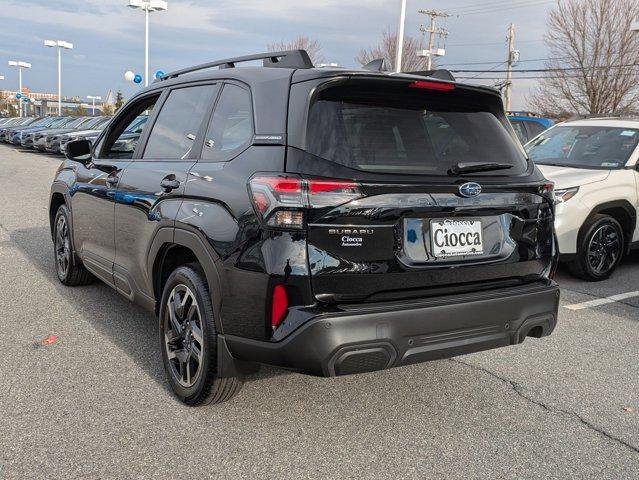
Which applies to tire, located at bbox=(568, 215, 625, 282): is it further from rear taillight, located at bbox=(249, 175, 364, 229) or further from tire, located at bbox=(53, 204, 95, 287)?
tire, located at bbox=(53, 204, 95, 287)

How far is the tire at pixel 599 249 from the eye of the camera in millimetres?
6562

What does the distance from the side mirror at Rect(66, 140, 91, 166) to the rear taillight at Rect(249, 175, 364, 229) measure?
292cm

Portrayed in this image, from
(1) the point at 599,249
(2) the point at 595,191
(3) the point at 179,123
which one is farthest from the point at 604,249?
(3) the point at 179,123

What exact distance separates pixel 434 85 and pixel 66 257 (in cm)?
391

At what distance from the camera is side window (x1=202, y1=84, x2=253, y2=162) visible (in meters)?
3.21

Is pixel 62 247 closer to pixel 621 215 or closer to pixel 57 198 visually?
pixel 57 198

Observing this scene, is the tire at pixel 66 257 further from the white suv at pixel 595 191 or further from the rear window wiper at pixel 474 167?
the white suv at pixel 595 191

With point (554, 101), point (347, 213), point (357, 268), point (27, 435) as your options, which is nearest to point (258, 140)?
point (347, 213)

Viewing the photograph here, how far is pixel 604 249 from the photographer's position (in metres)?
6.79

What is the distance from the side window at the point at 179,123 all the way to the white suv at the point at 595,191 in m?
3.92

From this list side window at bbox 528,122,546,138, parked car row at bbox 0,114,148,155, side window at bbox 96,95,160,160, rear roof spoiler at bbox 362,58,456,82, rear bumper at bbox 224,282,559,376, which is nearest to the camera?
rear bumper at bbox 224,282,559,376

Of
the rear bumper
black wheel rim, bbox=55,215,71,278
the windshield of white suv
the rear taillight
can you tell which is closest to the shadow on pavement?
black wheel rim, bbox=55,215,71,278

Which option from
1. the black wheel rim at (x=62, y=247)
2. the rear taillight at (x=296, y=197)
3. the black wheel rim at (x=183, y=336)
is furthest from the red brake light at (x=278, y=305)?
the black wheel rim at (x=62, y=247)

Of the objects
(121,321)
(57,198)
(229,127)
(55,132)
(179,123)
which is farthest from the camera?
(55,132)
